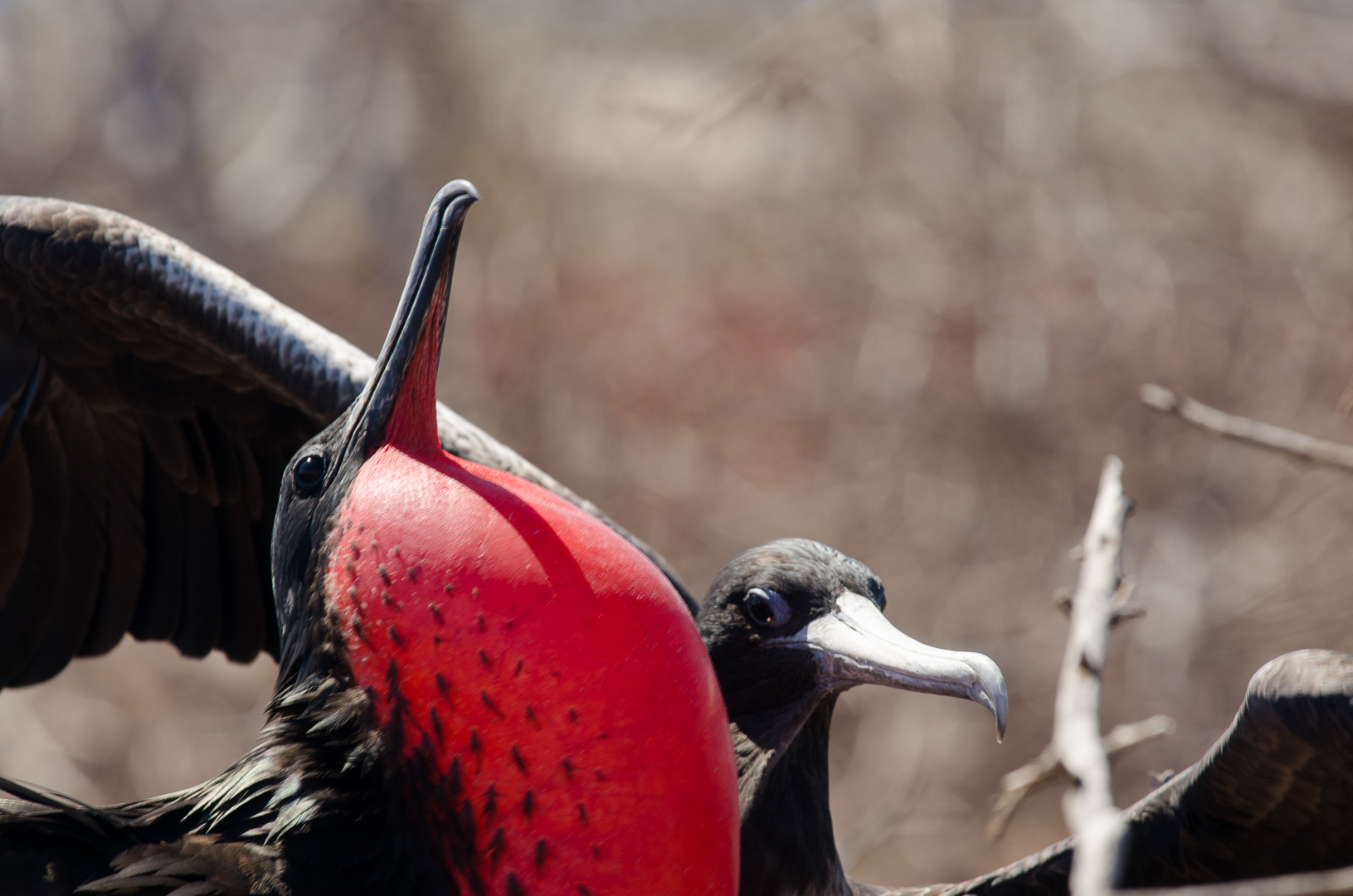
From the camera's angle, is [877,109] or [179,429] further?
[877,109]

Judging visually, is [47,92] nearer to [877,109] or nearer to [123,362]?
[877,109]

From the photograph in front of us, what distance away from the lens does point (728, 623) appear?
188cm

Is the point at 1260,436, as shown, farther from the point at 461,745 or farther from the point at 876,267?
the point at 876,267

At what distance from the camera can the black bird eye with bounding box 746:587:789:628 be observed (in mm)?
1818

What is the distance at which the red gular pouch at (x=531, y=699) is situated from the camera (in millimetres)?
1325

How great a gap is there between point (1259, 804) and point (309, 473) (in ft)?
4.26

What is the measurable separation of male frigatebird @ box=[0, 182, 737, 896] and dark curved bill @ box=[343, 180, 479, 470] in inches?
3.0

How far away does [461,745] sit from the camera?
4.39 ft

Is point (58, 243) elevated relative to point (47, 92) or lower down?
lower down

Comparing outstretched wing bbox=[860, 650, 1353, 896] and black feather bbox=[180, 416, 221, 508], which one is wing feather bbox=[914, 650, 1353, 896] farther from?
black feather bbox=[180, 416, 221, 508]

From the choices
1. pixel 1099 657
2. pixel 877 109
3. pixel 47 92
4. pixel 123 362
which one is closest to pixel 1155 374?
pixel 877 109

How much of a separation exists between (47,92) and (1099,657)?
626 cm

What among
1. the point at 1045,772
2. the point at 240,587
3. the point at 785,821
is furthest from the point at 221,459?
the point at 1045,772

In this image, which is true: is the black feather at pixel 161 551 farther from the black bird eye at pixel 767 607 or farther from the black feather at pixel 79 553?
the black bird eye at pixel 767 607
